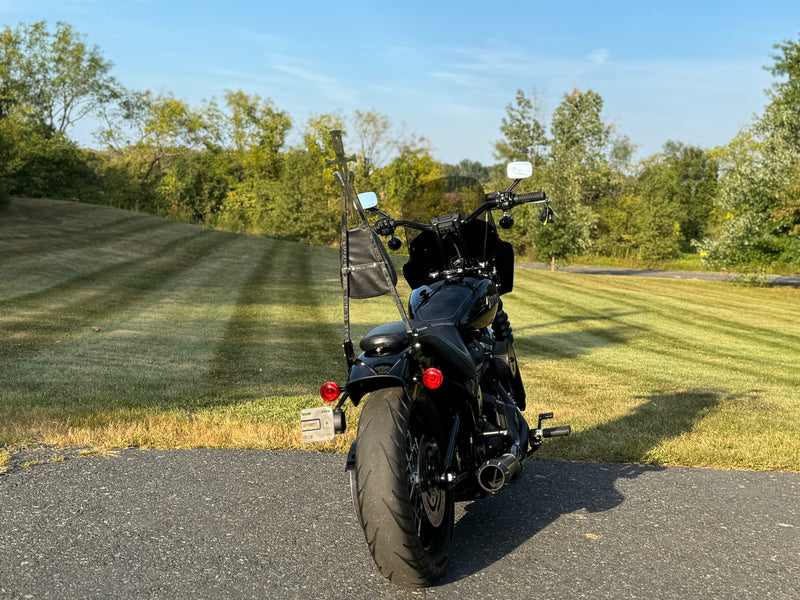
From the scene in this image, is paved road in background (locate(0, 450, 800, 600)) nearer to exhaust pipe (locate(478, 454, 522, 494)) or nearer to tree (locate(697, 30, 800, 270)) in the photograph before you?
exhaust pipe (locate(478, 454, 522, 494))

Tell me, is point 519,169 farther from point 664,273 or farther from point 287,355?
point 664,273

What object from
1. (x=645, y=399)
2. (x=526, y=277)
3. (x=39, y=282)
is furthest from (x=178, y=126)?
(x=645, y=399)

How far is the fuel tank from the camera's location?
13.7 feet

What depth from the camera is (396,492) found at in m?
3.31

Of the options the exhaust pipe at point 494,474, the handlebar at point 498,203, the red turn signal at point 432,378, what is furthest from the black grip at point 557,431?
the red turn signal at point 432,378

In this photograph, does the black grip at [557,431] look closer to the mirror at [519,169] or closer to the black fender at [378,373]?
the mirror at [519,169]

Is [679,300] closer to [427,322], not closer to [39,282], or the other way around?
[39,282]

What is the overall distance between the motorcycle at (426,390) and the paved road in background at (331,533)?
32 cm

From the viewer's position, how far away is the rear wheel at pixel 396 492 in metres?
3.32

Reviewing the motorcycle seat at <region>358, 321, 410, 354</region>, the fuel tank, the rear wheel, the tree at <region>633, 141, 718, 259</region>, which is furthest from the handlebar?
the tree at <region>633, 141, 718, 259</region>

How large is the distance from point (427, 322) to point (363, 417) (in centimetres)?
77

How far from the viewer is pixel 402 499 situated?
3324 millimetres

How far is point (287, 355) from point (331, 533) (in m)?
8.39

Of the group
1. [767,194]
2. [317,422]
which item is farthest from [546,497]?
[767,194]
